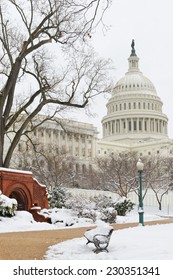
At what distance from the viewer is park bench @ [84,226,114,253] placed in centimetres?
1203

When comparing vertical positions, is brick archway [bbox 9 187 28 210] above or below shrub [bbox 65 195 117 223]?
above

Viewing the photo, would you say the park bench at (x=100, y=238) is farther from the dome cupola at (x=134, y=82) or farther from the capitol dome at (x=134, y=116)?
the dome cupola at (x=134, y=82)

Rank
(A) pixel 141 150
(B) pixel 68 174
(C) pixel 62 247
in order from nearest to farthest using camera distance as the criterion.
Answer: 1. (C) pixel 62 247
2. (B) pixel 68 174
3. (A) pixel 141 150

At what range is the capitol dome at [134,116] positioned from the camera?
13975 centimetres

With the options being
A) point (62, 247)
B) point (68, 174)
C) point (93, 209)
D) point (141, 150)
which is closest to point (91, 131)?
point (141, 150)

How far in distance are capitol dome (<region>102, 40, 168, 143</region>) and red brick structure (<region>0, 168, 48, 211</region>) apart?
110322 millimetres

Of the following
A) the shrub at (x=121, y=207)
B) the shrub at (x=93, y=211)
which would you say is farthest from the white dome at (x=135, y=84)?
the shrub at (x=93, y=211)

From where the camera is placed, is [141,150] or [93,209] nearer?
[93,209]

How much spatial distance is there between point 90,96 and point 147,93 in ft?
380

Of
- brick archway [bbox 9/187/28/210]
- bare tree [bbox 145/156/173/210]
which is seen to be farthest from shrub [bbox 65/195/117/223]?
bare tree [bbox 145/156/173/210]

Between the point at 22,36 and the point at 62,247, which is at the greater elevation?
the point at 22,36

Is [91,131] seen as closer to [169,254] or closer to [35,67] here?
[35,67]

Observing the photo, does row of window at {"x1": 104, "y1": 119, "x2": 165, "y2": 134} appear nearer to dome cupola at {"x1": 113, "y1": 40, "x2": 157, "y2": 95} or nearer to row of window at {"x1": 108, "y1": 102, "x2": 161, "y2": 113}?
row of window at {"x1": 108, "y1": 102, "x2": 161, "y2": 113}
